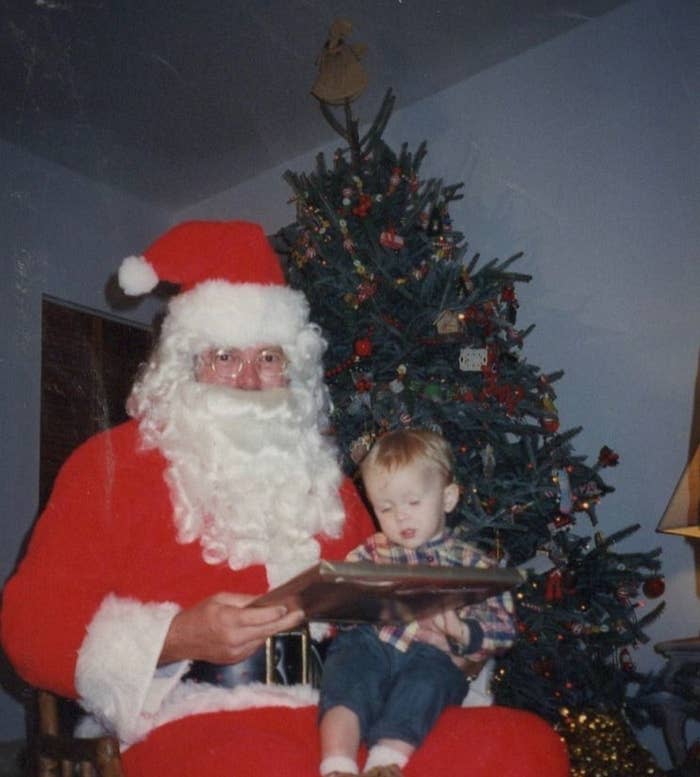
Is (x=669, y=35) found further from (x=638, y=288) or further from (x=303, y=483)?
(x=303, y=483)

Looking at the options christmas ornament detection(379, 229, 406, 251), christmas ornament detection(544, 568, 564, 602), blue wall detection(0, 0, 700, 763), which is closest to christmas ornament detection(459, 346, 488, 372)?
christmas ornament detection(379, 229, 406, 251)

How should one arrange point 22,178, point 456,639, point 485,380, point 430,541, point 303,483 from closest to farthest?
point 456,639 < point 430,541 < point 303,483 < point 485,380 < point 22,178

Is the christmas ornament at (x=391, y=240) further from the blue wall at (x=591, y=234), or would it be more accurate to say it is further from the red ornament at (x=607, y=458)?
the red ornament at (x=607, y=458)

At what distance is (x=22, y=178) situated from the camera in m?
5.00

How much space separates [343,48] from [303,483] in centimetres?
247

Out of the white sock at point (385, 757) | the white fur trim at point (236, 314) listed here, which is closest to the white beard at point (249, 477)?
the white fur trim at point (236, 314)

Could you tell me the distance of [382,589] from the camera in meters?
1.39

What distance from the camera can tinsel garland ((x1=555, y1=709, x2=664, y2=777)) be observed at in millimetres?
2826

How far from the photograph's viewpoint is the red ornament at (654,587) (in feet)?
11.4

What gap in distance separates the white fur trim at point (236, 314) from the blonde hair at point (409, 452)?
617 mm

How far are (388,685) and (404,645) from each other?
0.30 ft

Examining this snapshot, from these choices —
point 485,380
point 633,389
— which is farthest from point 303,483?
point 633,389

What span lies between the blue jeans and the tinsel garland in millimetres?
1381

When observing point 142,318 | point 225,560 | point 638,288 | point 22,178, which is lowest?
point 225,560
